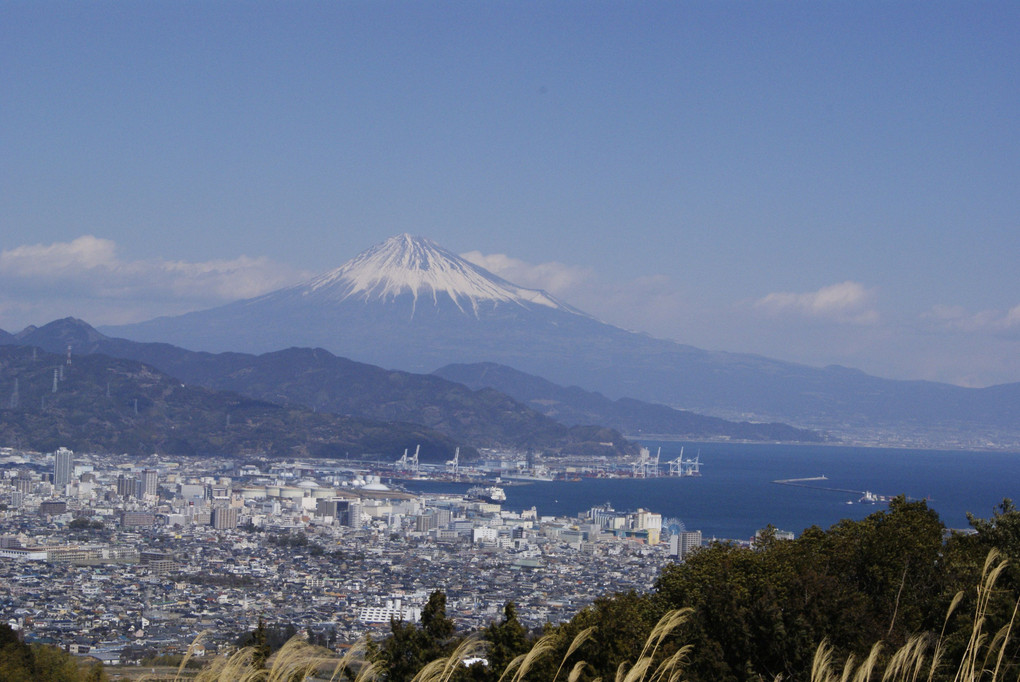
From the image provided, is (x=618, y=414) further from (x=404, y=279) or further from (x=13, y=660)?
(x=13, y=660)

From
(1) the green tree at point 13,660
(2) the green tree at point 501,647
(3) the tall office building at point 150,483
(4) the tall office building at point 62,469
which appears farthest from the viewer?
(4) the tall office building at point 62,469

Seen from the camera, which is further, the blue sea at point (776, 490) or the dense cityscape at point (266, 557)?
the blue sea at point (776, 490)

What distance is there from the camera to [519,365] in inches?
5817

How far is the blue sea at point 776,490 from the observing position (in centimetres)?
3809

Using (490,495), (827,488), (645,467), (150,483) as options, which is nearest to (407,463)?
(645,467)

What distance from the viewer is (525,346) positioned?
510 feet

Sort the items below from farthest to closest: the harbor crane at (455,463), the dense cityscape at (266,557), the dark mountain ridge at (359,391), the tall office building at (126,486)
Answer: the dark mountain ridge at (359,391) < the harbor crane at (455,463) < the tall office building at (126,486) < the dense cityscape at (266,557)

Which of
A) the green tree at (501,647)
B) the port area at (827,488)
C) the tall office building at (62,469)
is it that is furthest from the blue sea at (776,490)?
the green tree at (501,647)

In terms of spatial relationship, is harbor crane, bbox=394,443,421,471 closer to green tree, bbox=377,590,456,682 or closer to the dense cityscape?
the dense cityscape

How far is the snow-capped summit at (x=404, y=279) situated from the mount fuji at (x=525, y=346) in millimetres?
187

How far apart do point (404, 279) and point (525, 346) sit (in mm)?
20864

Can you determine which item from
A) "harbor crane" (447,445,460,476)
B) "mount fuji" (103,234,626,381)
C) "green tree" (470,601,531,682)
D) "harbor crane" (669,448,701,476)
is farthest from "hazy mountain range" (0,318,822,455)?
"green tree" (470,601,531,682)

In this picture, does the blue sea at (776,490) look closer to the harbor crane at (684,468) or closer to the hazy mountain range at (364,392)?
the harbor crane at (684,468)

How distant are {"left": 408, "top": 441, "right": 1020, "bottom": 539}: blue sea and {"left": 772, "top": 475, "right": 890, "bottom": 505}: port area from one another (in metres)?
0.36
